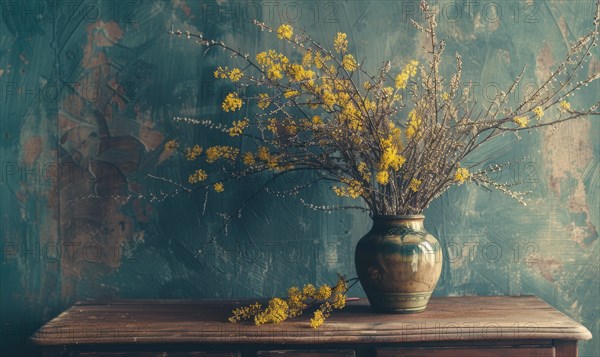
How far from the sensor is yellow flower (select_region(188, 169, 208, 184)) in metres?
2.13

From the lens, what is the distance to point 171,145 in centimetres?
221

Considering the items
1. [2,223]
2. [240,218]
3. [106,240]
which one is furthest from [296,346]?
[2,223]

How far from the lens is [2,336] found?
223cm

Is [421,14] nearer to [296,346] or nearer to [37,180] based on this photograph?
[296,346]

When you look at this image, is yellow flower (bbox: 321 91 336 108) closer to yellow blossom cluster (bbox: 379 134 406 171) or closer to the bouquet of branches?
the bouquet of branches

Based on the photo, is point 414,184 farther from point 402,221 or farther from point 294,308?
point 294,308

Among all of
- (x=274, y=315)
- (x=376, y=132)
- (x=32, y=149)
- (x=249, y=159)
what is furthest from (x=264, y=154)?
(x=32, y=149)

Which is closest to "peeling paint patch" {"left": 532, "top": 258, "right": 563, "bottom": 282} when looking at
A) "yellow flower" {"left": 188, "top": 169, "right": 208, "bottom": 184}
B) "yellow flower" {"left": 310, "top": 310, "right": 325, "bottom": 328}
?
"yellow flower" {"left": 310, "top": 310, "right": 325, "bottom": 328}

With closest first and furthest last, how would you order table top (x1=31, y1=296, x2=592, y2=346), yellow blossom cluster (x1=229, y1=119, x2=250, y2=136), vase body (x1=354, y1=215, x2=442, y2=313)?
table top (x1=31, y1=296, x2=592, y2=346) < vase body (x1=354, y1=215, x2=442, y2=313) < yellow blossom cluster (x1=229, y1=119, x2=250, y2=136)

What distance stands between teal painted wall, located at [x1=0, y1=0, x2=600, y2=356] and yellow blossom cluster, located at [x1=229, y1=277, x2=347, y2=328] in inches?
12.2

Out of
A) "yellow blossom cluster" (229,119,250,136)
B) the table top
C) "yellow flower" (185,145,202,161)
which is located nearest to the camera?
the table top

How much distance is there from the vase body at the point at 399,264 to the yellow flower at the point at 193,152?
2.05 ft

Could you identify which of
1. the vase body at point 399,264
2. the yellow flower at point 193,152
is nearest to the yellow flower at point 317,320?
the vase body at point 399,264

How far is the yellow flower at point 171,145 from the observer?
2201mm
